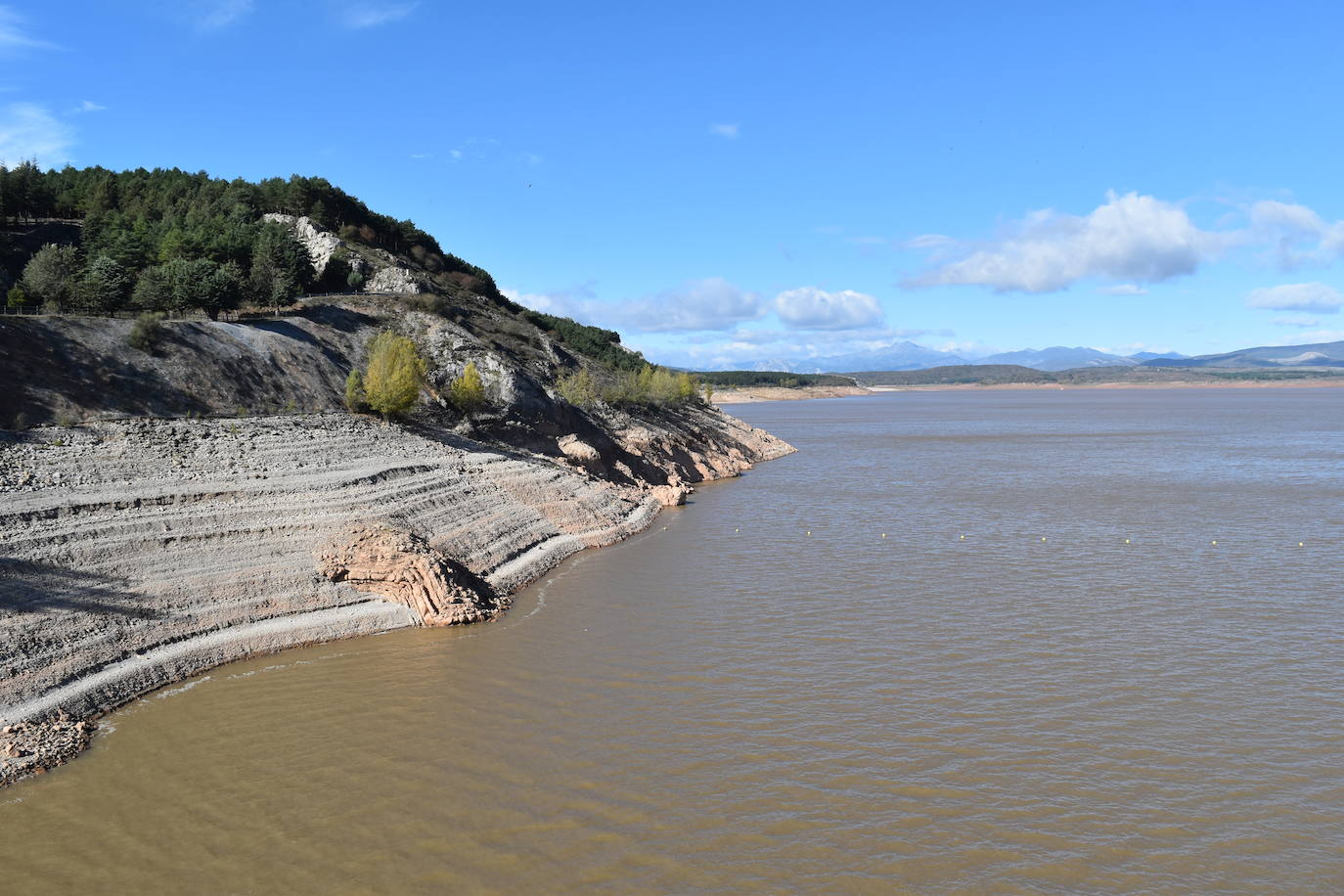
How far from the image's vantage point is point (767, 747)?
15195 millimetres

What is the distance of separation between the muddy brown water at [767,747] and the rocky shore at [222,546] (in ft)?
3.74

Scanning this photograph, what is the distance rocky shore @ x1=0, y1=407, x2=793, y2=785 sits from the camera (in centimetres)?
1742

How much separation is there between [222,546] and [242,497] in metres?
2.64

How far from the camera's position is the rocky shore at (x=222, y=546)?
1742cm

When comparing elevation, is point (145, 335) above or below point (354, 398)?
above

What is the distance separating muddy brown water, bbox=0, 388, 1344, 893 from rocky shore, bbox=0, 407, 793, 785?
114cm

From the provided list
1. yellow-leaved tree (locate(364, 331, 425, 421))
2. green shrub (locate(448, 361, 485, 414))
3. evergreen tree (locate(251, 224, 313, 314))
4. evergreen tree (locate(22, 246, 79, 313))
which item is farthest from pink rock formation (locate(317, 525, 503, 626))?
evergreen tree (locate(251, 224, 313, 314))

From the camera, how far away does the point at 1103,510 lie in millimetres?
41531

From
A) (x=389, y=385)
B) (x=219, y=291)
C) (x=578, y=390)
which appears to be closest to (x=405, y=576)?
(x=389, y=385)

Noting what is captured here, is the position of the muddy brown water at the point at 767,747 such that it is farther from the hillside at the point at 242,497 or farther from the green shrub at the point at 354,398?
the green shrub at the point at 354,398

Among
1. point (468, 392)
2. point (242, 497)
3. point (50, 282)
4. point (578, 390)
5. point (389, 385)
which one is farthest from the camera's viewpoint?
point (578, 390)

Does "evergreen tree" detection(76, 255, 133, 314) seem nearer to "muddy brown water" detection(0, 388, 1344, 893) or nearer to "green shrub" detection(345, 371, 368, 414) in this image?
"green shrub" detection(345, 371, 368, 414)

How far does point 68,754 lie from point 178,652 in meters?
4.21

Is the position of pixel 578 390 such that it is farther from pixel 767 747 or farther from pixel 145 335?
pixel 767 747
